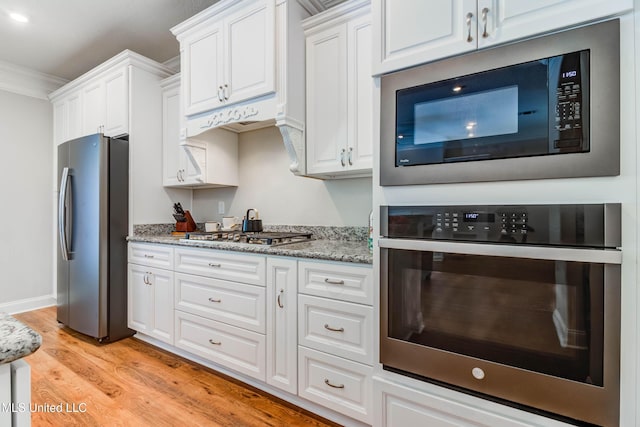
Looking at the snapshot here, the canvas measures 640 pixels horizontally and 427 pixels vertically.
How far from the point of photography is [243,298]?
1.96 meters

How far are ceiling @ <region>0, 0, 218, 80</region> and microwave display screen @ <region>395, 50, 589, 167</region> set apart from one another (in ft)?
7.01

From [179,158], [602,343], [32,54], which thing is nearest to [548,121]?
[602,343]

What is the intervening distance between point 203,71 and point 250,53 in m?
0.47

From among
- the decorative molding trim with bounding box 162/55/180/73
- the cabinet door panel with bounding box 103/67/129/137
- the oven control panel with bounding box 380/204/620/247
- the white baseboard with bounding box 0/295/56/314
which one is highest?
the decorative molding trim with bounding box 162/55/180/73

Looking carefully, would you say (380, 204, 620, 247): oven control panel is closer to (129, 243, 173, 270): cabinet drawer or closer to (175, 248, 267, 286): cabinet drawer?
(175, 248, 267, 286): cabinet drawer

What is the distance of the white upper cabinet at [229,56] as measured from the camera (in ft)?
6.61

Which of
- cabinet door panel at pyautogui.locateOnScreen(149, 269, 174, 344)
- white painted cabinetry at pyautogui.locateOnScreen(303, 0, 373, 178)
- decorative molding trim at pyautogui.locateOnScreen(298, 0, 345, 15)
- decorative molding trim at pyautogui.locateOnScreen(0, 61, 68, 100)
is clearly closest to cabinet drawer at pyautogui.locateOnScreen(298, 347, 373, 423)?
white painted cabinetry at pyautogui.locateOnScreen(303, 0, 373, 178)

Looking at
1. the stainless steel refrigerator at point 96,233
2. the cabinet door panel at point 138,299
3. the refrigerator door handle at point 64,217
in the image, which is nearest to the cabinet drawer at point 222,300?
the cabinet door panel at point 138,299

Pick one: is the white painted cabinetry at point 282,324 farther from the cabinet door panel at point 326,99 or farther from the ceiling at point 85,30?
the ceiling at point 85,30

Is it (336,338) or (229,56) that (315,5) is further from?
(336,338)

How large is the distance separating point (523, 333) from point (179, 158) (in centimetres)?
286

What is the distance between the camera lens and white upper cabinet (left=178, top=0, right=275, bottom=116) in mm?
2014

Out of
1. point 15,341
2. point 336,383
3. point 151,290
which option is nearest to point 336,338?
point 336,383

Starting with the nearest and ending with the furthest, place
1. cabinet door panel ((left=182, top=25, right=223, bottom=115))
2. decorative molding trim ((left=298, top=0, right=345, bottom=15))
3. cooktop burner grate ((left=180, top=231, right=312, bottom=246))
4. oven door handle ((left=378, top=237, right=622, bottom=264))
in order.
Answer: oven door handle ((left=378, top=237, right=622, bottom=264))
cooktop burner grate ((left=180, top=231, right=312, bottom=246))
decorative molding trim ((left=298, top=0, right=345, bottom=15))
cabinet door panel ((left=182, top=25, right=223, bottom=115))
